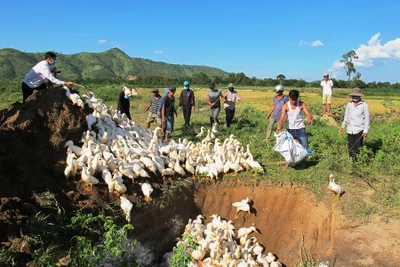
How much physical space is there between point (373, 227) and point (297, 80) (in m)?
50.0

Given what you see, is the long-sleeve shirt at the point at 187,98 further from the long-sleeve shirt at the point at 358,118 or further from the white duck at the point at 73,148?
the white duck at the point at 73,148

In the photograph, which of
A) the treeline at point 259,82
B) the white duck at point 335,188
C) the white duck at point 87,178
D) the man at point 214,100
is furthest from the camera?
the treeline at point 259,82

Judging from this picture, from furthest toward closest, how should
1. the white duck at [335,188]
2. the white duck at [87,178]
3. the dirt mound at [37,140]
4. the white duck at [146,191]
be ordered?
the white duck at [335,188] < the white duck at [146,191] < the white duck at [87,178] < the dirt mound at [37,140]

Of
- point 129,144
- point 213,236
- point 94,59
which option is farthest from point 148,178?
point 94,59

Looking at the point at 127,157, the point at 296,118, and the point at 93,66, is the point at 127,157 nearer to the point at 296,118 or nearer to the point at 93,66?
the point at 296,118

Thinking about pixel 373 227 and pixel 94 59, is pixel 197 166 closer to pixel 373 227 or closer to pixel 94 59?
pixel 373 227

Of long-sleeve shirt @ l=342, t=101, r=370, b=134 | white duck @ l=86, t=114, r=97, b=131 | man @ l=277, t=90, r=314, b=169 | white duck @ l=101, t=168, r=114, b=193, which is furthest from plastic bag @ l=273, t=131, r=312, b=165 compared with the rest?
white duck @ l=86, t=114, r=97, b=131

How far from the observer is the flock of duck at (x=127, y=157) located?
586 centimetres

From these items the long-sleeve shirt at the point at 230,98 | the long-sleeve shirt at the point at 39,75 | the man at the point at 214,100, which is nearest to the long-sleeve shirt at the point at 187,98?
the man at the point at 214,100

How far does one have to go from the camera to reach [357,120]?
776cm

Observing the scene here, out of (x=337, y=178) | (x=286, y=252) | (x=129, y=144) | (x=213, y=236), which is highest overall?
(x=129, y=144)

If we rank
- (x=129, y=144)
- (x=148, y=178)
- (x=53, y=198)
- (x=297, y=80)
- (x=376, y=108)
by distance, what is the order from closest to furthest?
(x=53, y=198), (x=148, y=178), (x=129, y=144), (x=376, y=108), (x=297, y=80)

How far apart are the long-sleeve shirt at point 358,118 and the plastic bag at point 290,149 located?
133 centimetres

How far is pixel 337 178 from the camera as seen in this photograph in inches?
294
